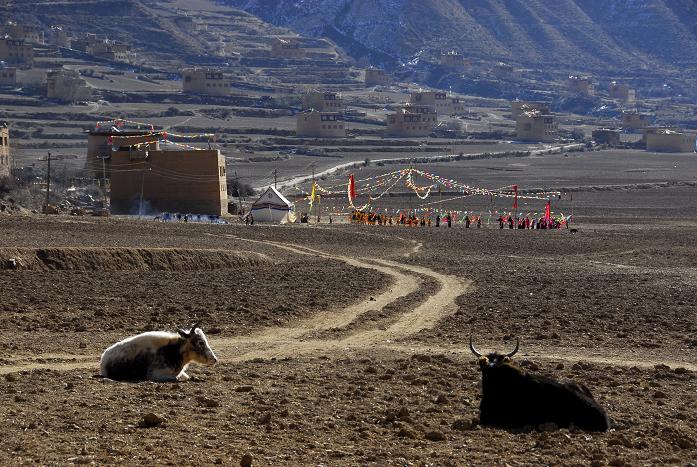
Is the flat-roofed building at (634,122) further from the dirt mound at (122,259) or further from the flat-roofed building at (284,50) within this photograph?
the dirt mound at (122,259)

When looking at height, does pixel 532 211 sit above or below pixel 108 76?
below

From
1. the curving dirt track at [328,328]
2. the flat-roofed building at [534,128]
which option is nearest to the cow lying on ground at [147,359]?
the curving dirt track at [328,328]

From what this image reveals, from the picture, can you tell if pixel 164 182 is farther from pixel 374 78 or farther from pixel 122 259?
pixel 374 78

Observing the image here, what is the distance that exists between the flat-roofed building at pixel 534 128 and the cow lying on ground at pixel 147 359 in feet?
431

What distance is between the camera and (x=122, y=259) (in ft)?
82.0

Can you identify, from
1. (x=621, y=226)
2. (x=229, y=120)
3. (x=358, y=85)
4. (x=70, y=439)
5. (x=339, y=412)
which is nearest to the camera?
(x=70, y=439)

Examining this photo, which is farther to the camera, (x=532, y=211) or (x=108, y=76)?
(x=108, y=76)

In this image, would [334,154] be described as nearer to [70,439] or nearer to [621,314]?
[621,314]

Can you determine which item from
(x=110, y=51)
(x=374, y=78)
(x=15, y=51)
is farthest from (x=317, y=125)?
(x=374, y=78)

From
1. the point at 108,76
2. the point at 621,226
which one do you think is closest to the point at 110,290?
the point at 621,226

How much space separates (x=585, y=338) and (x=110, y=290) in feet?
23.2

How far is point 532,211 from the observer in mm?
69812

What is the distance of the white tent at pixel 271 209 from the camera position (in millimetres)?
53844

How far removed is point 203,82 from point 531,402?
141m
